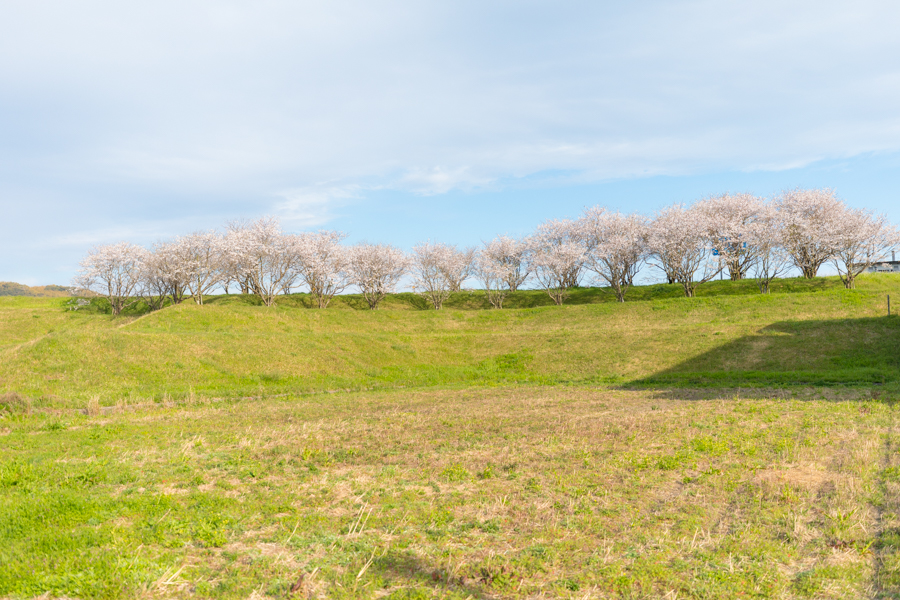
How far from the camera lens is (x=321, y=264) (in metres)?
64.6

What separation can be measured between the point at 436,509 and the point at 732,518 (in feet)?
15.3

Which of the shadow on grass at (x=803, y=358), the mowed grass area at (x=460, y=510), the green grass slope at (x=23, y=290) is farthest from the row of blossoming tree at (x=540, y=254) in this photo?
the green grass slope at (x=23, y=290)

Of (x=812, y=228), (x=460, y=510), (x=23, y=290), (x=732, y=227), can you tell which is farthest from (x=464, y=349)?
(x=23, y=290)

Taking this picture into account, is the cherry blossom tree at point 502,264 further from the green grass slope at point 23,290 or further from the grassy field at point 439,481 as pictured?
the green grass slope at point 23,290

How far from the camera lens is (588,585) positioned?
21.3 ft

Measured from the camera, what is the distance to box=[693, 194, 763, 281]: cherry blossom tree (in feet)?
192

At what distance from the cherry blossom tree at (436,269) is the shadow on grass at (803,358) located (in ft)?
126

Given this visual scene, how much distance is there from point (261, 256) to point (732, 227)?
51.9 m

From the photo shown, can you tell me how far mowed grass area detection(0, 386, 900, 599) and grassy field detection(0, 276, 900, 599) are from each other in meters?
0.05

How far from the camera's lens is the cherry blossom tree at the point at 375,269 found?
67.2m

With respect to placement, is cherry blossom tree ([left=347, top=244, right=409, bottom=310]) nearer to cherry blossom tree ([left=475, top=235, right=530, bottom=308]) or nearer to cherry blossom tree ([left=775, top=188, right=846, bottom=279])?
cherry blossom tree ([left=475, top=235, right=530, bottom=308])

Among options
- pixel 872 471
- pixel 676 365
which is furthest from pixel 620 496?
pixel 676 365

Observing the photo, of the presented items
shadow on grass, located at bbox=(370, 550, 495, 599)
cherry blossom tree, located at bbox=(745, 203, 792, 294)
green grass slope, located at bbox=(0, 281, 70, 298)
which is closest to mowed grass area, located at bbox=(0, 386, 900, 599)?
shadow on grass, located at bbox=(370, 550, 495, 599)

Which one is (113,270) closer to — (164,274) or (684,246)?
(164,274)
